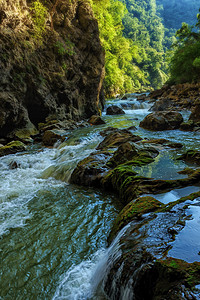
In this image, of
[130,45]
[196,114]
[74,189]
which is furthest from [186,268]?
[130,45]

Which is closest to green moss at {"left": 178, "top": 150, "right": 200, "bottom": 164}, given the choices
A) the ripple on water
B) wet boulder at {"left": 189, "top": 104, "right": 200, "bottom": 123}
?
the ripple on water

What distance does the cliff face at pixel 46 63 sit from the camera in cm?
1011

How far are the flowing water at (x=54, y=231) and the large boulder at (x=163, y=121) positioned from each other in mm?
4941

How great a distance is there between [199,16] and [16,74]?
80.4ft

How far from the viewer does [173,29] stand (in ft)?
363

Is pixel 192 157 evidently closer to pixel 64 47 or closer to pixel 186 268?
pixel 186 268

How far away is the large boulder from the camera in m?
11.1

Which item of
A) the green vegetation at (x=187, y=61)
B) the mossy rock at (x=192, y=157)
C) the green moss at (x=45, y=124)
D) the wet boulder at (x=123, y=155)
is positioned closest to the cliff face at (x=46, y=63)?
the green moss at (x=45, y=124)

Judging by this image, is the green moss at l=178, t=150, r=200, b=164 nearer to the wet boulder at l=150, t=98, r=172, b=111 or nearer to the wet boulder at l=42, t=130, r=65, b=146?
the wet boulder at l=42, t=130, r=65, b=146

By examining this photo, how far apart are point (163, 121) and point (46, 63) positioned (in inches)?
344

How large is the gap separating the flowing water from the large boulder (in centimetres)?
494

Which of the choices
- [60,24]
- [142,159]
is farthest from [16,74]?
[142,159]

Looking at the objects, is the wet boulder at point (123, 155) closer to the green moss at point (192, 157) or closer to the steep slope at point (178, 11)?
the green moss at point (192, 157)

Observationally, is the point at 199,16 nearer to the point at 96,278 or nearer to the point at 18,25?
the point at 18,25
